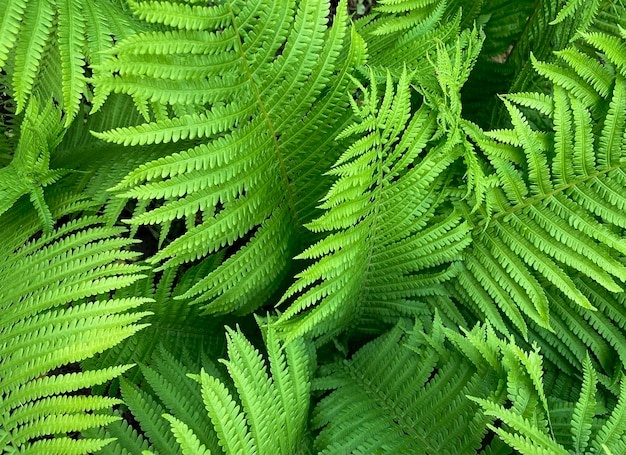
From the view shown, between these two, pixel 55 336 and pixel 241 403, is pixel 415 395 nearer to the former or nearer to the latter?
pixel 241 403

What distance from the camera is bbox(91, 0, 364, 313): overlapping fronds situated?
1.06 m

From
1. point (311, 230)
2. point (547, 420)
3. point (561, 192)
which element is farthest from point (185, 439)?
point (561, 192)

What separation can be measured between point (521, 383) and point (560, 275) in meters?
0.33

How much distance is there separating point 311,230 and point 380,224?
21 cm

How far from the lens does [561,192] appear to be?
134 cm

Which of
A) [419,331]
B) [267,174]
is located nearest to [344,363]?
[419,331]

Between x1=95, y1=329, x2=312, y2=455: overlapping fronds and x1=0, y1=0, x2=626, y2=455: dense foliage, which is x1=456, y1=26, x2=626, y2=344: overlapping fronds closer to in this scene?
x1=0, y1=0, x2=626, y2=455: dense foliage

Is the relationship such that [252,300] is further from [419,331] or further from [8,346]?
[8,346]

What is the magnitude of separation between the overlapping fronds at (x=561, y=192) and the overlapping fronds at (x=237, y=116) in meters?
0.40

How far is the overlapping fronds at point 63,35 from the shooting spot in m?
1.05

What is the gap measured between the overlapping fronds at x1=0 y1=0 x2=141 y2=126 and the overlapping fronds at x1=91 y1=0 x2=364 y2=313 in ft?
0.23

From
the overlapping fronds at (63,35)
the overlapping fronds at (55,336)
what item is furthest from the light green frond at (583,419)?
the overlapping fronds at (63,35)

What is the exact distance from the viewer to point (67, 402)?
104cm

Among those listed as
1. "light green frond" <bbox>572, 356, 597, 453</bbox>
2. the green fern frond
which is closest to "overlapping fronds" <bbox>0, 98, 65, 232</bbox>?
the green fern frond
